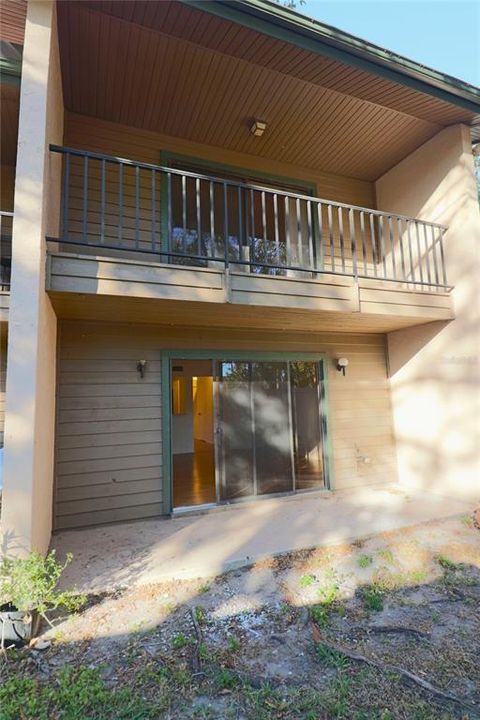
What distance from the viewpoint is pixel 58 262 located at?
11.5ft

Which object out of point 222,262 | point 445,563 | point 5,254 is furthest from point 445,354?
point 5,254

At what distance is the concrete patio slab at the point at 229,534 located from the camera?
11.3ft

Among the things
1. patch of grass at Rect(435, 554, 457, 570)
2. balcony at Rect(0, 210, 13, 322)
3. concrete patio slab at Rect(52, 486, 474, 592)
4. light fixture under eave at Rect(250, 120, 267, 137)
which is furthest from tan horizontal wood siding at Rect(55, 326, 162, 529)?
light fixture under eave at Rect(250, 120, 267, 137)

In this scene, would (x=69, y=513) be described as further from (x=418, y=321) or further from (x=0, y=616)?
(x=418, y=321)

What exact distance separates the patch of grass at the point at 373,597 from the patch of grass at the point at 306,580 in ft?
1.37

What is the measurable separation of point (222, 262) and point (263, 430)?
96.2 inches

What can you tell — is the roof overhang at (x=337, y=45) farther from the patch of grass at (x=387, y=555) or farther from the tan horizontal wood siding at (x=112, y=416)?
the patch of grass at (x=387, y=555)

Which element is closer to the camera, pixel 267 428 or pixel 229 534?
pixel 229 534

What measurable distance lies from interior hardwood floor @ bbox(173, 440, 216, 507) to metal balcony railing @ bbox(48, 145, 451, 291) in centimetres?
339

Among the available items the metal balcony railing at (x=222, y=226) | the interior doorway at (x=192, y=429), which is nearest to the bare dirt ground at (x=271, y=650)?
the metal balcony railing at (x=222, y=226)

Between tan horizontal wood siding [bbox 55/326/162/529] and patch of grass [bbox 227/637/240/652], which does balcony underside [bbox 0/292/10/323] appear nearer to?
tan horizontal wood siding [bbox 55/326/162/529]

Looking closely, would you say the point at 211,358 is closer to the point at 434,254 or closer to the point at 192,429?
the point at 434,254

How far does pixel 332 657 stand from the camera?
2320 mm

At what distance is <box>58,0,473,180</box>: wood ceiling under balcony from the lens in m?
3.96
